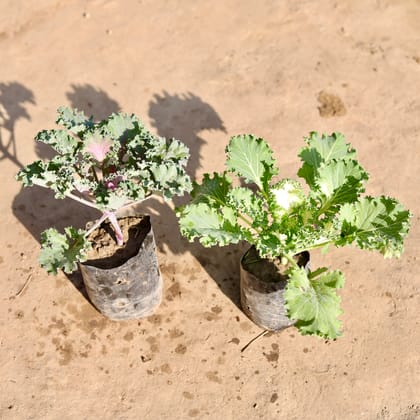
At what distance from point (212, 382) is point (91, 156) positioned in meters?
1.81

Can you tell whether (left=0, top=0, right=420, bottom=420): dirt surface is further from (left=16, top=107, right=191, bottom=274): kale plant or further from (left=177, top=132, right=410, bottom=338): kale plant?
(left=16, top=107, right=191, bottom=274): kale plant

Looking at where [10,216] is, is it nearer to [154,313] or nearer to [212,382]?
[154,313]

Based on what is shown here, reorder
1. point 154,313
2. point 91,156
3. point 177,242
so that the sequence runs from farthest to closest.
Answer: point 177,242 < point 154,313 < point 91,156

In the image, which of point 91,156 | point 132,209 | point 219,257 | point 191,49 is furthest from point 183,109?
point 91,156

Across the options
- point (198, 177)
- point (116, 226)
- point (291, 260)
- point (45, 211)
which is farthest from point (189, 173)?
point (291, 260)

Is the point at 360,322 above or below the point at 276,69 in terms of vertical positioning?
below

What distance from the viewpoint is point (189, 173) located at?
5.16 m

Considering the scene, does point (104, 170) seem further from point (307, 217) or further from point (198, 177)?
point (198, 177)

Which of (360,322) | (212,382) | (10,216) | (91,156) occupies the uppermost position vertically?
(91,156)

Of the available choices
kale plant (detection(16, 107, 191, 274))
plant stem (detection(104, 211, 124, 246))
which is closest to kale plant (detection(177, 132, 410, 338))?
kale plant (detection(16, 107, 191, 274))

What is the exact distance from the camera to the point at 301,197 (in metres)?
3.87

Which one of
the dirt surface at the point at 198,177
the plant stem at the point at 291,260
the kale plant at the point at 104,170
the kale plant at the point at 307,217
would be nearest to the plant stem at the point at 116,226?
the kale plant at the point at 104,170

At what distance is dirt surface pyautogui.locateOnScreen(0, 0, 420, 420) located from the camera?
4.08 meters

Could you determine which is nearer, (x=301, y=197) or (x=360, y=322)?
(x=301, y=197)
